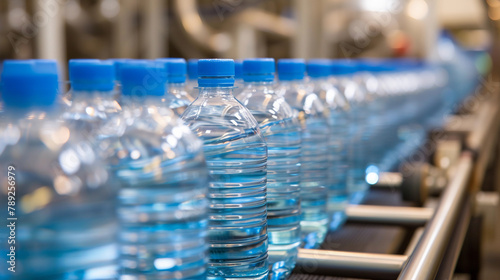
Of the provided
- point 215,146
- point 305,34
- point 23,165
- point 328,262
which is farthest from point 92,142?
point 305,34

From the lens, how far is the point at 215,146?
914 mm

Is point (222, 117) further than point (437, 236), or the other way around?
point (437, 236)

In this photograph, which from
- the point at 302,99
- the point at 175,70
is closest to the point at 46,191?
the point at 175,70

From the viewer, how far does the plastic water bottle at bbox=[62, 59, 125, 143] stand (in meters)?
0.67

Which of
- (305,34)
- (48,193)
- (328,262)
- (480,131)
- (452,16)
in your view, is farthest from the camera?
(452,16)

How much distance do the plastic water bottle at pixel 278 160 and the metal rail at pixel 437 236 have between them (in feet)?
0.77

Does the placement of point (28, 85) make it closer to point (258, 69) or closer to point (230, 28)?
point (258, 69)

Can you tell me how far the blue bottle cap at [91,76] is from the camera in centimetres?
67

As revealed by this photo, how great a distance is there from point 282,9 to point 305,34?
247cm

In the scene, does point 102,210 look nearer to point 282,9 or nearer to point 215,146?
point 215,146

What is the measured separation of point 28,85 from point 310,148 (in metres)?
0.94

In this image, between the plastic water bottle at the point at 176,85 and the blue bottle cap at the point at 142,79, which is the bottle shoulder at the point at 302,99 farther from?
the blue bottle cap at the point at 142,79

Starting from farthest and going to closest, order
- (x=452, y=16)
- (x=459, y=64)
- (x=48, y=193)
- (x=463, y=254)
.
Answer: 1. (x=452, y=16)
2. (x=459, y=64)
3. (x=463, y=254)
4. (x=48, y=193)

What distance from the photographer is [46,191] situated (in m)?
0.54
